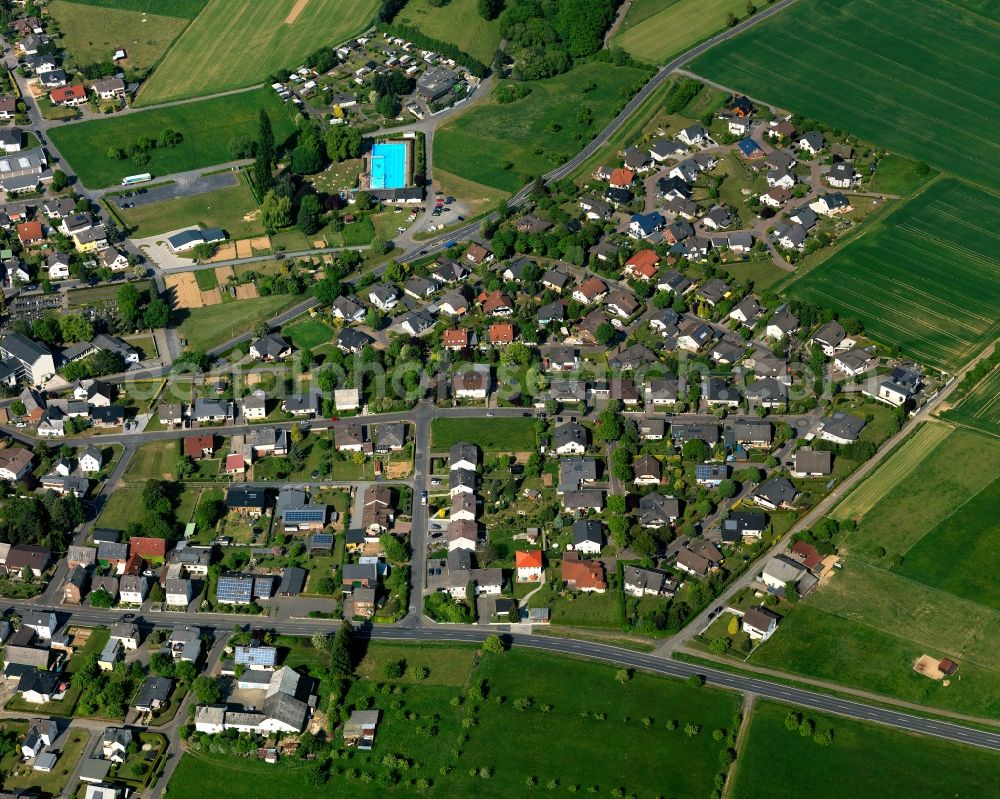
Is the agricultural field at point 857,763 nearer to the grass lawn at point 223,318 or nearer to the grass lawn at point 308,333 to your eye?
the grass lawn at point 308,333

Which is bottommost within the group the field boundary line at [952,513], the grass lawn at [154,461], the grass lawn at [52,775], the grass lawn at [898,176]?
the grass lawn at [52,775]

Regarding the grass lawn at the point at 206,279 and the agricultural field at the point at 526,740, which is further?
the grass lawn at the point at 206,279

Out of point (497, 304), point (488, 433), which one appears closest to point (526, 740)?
point (488, 433)

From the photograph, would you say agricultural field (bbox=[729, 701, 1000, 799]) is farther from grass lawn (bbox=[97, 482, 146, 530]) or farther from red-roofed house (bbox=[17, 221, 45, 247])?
red-roofed house (bbox=[17, 221, 45, 247])

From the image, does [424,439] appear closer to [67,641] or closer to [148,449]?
[148,449]

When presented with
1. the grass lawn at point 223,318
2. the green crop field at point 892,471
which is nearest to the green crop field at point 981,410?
the green crop field at point 892,471

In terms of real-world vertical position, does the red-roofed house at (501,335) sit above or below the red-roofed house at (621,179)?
below

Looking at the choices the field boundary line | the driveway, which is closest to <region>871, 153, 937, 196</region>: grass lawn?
the field boundary line
